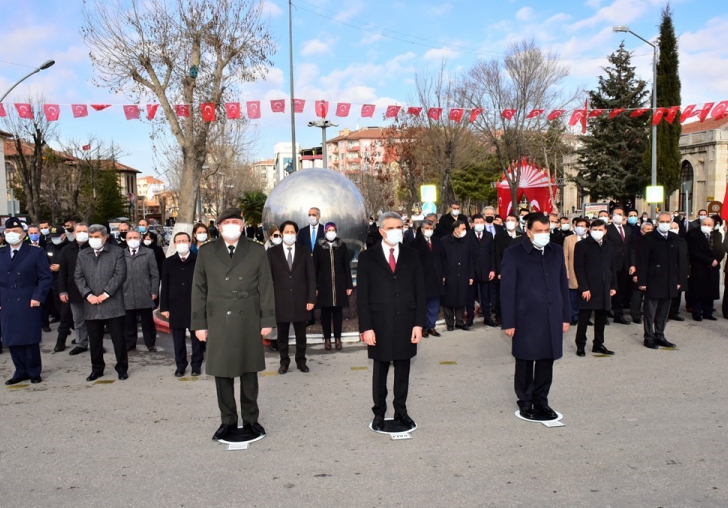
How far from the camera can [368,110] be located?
19.8 metres

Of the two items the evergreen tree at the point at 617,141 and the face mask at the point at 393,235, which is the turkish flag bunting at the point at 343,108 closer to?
the face mask at the point at 393,235

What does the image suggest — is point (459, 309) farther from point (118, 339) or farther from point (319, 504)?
point (319, 504)

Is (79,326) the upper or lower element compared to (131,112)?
lower

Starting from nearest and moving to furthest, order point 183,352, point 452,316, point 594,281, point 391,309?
point 391,309, point 183,352, point 594,281, point 452,316

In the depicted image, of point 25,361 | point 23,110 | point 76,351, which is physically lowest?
point 76,351

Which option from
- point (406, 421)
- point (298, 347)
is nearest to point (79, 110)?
point (298, 347)

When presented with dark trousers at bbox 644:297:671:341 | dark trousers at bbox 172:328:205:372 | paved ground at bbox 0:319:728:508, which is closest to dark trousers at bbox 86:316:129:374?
paved ground at bbox 0:319:728:508

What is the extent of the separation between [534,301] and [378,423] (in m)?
1.86

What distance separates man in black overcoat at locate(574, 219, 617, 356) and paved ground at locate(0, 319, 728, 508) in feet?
2.04

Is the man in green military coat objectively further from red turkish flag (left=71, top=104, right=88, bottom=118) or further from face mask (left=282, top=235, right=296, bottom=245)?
red turkish flag (left=71, top=104, right=88, bottom=118)

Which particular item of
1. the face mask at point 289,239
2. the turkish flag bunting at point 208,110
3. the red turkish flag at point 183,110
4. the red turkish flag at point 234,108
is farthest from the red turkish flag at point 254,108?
the face mask at point 289,239

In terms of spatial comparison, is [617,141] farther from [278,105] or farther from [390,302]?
[390,302]

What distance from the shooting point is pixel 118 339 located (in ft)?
24.5

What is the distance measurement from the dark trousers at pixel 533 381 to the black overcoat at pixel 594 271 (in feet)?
9.32
